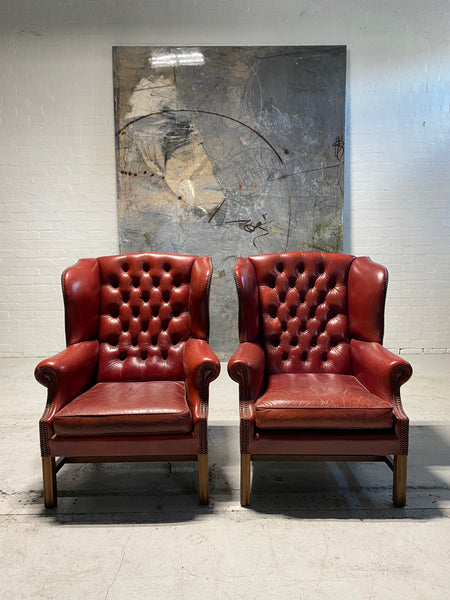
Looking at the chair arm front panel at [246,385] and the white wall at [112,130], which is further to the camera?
the white wall at [112,130]

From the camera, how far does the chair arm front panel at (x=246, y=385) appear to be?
1964 millimetres

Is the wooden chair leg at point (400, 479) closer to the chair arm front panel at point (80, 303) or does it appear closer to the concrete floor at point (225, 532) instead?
the concrete floor at point (225, 532)

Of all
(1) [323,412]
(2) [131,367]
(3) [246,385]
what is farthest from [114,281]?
(1) [323,412]

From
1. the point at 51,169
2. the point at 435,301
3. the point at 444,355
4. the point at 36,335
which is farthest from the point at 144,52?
the point at 444,355

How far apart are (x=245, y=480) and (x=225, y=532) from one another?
0.76ft

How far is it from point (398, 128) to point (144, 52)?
2.22 m

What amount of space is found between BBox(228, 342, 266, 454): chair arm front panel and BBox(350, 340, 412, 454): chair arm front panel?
512mm

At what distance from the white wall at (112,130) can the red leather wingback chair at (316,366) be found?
5.92 feet

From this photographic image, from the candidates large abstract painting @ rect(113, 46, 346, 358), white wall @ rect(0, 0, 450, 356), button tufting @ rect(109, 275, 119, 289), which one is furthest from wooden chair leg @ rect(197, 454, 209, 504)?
white wall @ rect(0, 0, 450, 356)

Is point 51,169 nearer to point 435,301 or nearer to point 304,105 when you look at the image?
point 304,105

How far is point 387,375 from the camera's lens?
203 cm

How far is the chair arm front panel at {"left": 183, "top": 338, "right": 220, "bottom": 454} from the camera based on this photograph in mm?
1953

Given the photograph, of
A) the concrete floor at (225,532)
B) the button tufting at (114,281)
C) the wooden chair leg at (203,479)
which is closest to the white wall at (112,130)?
the button tufting at (114,281)

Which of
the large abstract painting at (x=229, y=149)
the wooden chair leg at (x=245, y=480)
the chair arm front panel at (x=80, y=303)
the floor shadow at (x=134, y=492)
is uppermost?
the large abstract painting at (x=229, y=149)
